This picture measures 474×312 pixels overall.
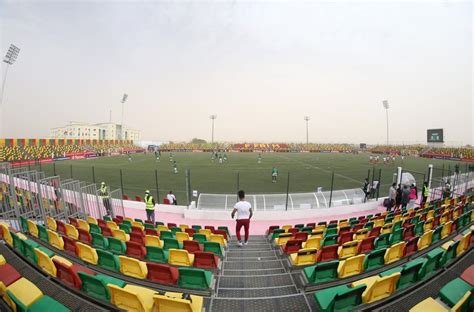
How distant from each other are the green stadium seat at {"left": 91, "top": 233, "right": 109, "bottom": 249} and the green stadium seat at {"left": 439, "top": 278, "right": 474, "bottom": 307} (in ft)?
24.7

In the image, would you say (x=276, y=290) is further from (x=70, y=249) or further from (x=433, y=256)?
(x=70, y=249)

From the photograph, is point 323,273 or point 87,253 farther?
point 87,253

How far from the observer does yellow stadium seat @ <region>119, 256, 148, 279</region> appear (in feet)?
15.2

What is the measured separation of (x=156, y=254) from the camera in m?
5.70

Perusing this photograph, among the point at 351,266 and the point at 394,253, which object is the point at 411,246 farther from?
the point at 351,266

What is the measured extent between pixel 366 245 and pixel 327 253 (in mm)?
1433

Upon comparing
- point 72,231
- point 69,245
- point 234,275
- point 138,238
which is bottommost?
point 234,275

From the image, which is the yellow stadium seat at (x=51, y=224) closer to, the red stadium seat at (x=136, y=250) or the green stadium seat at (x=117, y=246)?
the green stadium seat at (x=117, y=246)

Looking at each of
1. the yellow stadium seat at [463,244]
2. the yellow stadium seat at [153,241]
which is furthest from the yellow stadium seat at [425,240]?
the yellow stadium seat at [153,241]

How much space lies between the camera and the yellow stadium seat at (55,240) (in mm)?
6011

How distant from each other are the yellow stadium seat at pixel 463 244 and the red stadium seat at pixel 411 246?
0.79 meters

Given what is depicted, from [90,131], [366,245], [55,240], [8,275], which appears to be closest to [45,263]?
[8,275]

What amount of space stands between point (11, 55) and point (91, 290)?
4868 cm

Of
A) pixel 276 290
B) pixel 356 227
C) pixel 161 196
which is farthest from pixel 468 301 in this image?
pixel 161 196
